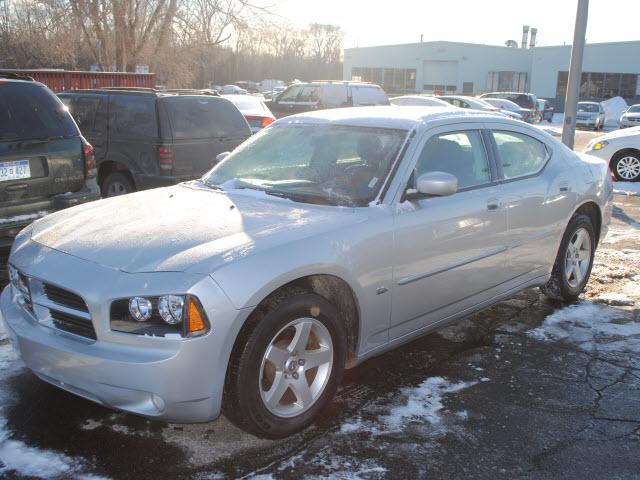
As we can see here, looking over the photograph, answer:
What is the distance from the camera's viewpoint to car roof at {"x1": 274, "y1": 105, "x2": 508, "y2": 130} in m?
4.29

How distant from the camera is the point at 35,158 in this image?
5.72 m

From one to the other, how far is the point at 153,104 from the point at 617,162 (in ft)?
28.5

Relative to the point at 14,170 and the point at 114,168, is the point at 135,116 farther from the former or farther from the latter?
the point at 14,170

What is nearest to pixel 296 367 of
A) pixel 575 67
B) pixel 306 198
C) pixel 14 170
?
pixel 306 198

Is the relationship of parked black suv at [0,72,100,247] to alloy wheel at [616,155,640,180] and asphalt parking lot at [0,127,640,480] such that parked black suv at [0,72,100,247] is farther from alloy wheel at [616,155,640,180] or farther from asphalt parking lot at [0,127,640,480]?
alloy wheel at [616,155,640,180]

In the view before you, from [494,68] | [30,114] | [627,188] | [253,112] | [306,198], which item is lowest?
[627,188]

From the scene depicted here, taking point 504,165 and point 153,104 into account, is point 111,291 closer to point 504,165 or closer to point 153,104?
point 504,165

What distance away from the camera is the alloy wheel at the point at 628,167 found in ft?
40.5

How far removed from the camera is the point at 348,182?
402cm

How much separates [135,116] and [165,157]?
0.84 m

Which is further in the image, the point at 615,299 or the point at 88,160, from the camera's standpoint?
the point at 88,160

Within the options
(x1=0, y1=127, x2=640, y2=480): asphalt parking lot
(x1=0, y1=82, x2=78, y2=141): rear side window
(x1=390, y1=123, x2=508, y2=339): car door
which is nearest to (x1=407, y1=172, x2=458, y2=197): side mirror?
(x1=390, y1=123, x2=508, y2=339): car door

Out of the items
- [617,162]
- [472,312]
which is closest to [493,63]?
[617,162]

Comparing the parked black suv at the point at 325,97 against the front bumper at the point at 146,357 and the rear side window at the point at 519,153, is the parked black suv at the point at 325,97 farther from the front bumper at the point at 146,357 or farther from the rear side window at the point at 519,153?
the front bumper at the point at 146,357
